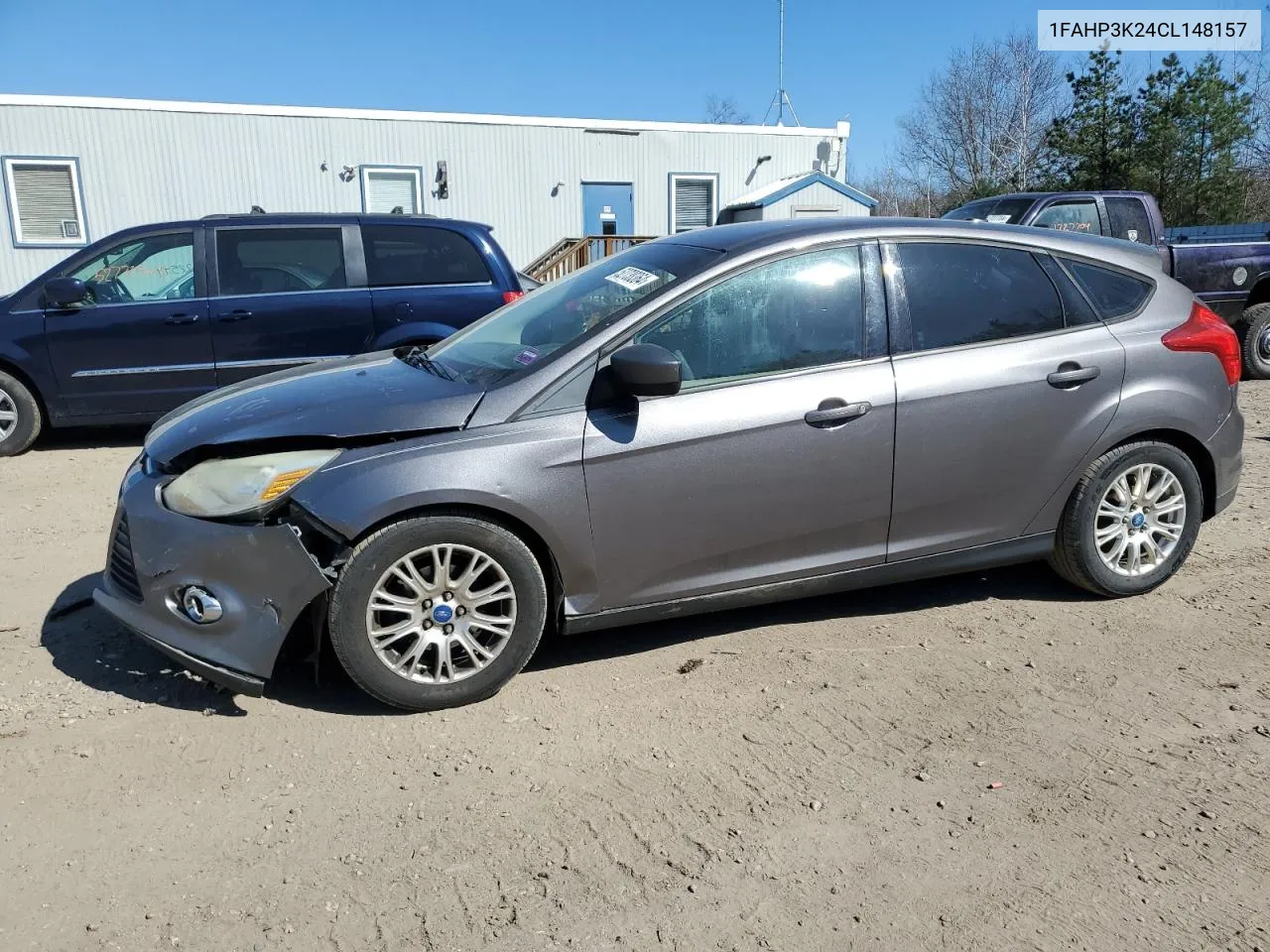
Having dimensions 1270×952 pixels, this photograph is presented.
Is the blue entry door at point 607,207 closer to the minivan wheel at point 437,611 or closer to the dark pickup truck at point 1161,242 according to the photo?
the dark pickup truck at point 1161,242

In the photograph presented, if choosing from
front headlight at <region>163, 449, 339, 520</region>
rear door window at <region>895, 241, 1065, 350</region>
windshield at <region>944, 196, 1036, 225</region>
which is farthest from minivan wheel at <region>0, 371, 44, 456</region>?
windshield at <region>944, 196, 1036, 225</region>

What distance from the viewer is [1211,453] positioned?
14.4 ft

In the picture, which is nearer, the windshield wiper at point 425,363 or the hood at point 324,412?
the hood at point 324,412

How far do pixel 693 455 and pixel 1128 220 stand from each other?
875cm

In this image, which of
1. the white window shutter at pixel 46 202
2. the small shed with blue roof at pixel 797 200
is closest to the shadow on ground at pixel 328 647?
the white window shutter at pixel 46 202

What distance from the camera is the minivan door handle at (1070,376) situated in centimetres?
407

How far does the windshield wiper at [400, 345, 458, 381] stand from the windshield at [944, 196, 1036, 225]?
23.7ft

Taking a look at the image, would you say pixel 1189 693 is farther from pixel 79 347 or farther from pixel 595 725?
pixel 79 347

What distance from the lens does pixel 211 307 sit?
25.3ft

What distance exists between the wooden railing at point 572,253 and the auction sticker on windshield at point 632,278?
1514 cm

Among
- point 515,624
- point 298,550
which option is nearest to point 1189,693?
point 515,624

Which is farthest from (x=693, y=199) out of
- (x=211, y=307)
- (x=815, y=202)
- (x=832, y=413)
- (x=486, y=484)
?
(x=486, y=484)

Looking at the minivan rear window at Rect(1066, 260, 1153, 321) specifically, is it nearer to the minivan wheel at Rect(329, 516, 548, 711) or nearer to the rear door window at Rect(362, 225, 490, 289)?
the minivan wheel at Rect(329, 516, 548, 711)

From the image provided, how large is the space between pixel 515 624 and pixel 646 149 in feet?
60.0
